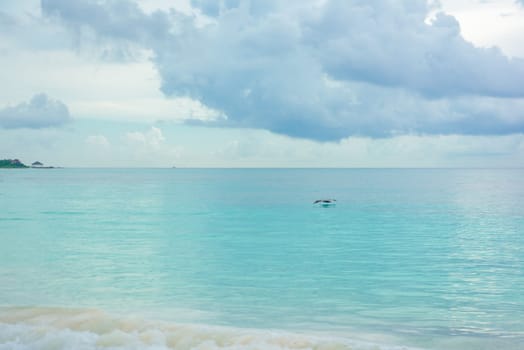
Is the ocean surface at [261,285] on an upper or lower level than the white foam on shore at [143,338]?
lower

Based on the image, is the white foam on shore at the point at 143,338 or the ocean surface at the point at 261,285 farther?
the ocean surface at the point at 261,285

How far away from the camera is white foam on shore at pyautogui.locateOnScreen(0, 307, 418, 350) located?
44.9 ft

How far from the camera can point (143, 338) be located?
14344 mm

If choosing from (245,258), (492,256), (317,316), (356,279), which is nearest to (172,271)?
(245,258)

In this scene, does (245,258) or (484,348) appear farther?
(245,258)

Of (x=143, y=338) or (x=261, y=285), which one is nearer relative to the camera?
(x=143, y=338)

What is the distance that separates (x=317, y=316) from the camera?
20750 mm

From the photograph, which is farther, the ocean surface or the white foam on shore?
the ocean surface

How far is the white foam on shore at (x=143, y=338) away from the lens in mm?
13688

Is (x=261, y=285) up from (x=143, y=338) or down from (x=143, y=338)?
down

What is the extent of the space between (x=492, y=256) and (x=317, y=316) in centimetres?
2213

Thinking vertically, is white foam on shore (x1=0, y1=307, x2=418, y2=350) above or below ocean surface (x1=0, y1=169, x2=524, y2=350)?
above

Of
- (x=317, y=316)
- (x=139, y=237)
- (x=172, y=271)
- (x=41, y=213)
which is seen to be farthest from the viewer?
(x=41, y=213)

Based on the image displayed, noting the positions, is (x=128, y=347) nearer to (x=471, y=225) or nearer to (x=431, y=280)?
(x=431, y=280)
